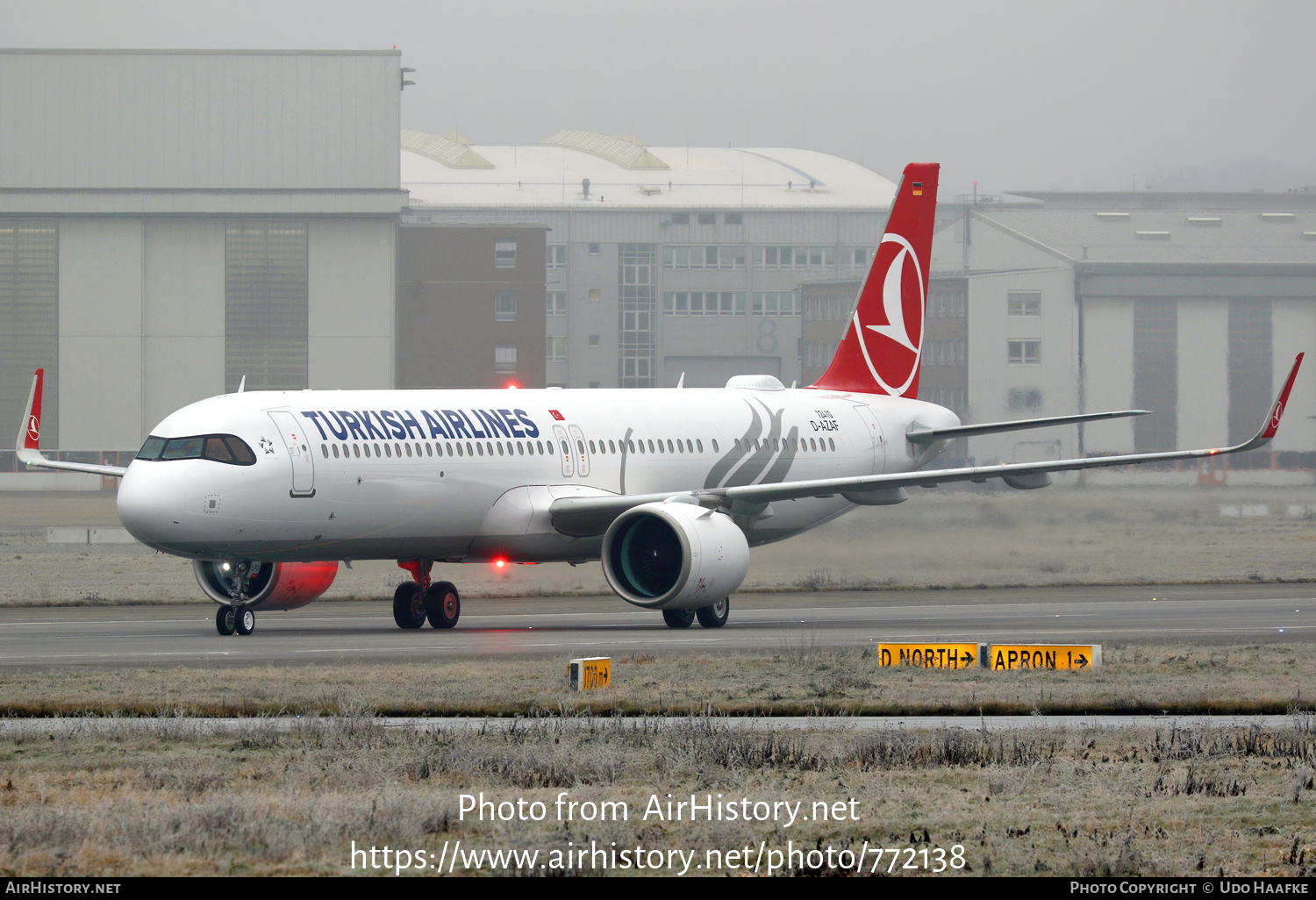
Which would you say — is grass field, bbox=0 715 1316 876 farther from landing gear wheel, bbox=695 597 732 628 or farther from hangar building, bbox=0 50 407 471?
hangar building, bbox=0 50 407 471

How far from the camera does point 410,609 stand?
31.0 m

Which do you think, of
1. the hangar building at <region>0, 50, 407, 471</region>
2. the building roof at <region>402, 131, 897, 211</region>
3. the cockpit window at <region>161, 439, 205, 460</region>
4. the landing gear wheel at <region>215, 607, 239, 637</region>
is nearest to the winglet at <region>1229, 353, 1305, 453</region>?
the landing gear wheel at <region>215, 607, 239, 637</region>

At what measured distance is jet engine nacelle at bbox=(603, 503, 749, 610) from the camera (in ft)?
95.1

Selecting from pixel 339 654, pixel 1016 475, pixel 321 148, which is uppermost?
pixel 321 148

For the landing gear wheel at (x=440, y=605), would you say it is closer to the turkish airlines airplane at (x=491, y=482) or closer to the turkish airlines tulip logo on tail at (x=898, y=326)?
the turkish airlines airplane at (x=491, y=482)

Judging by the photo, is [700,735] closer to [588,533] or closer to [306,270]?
[588,533]

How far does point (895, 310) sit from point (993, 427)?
6370 millimetres

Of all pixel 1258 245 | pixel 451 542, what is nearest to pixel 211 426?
pixel 451 542

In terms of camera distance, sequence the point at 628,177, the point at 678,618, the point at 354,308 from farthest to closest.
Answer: the point at 628,177, the point at 354,308, the point at 678,618

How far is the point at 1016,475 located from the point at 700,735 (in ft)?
56.7

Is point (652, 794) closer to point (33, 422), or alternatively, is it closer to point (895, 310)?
point (33, 422)

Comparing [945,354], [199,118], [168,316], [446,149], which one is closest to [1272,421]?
[168,316]

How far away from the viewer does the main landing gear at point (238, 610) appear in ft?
94.3
